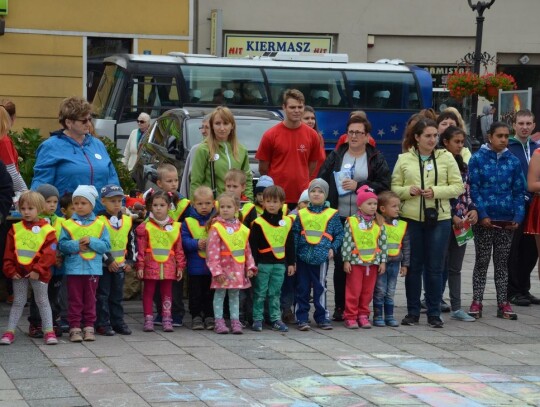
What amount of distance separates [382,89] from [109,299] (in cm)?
1880

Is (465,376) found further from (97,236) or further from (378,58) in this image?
(378,58)

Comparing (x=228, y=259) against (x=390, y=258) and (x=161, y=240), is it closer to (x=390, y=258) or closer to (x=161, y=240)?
(x=161, y=240)

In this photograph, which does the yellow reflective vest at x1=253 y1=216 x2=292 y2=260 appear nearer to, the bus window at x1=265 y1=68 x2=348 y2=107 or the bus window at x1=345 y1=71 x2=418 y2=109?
the bus window at x1=265 y1=68 x2=348 y2=107

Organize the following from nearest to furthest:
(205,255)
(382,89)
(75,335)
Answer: (75,335) → (205,255) → (382,89)

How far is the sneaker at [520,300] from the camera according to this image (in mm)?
12227

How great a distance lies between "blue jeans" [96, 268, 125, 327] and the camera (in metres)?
9.83

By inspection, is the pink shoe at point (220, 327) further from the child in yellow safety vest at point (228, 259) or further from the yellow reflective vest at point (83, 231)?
the yellow reflective vest at point (83, 231)

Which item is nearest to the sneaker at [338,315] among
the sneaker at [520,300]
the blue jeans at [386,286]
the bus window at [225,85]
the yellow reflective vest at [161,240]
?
the blue jeans at [386,286]

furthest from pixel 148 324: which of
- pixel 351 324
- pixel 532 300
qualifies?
pixel 532 300

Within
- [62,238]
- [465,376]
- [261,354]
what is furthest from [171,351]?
[465,376]

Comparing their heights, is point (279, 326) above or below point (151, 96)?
below

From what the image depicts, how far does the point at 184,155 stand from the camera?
51.9 feet

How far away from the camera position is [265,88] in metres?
26.8

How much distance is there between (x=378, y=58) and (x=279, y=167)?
2219 centimetres
